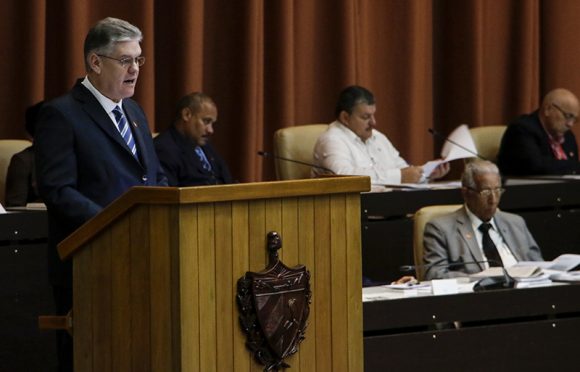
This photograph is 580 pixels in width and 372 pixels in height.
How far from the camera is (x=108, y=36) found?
377 centimetres

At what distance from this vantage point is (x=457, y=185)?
7.21 metres

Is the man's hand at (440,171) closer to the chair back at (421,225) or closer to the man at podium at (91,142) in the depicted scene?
the chair back at (421,225)

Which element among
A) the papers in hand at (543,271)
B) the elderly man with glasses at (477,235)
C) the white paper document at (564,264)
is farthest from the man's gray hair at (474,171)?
the white paper document at (564,264)

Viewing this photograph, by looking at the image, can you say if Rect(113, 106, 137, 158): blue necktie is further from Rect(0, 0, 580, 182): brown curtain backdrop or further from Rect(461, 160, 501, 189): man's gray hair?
Rect(0, 0, 580, 182): brown curtain backdrop

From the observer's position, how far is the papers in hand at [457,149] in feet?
24.3

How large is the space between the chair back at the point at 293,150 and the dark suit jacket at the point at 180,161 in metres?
0.41

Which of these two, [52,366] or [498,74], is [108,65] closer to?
[52,366]

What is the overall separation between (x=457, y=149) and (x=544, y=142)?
84 cm

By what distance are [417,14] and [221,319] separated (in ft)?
19.1

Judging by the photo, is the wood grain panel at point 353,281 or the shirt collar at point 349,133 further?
the shirt collar at point 349,133

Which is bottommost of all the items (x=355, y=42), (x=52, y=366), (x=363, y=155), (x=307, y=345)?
(x=52, y=366)

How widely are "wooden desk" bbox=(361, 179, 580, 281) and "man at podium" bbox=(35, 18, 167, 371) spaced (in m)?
2.91

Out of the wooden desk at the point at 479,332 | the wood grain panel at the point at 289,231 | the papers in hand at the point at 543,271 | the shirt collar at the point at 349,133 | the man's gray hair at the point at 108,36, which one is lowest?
the wooden desk at the point at 479,332

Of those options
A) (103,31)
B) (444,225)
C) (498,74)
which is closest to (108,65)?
(103,31)
